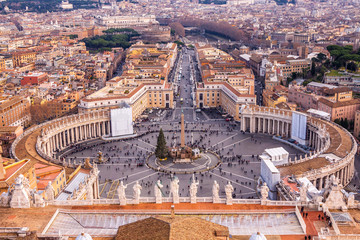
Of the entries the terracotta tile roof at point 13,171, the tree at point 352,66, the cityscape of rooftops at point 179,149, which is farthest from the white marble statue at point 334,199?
the tree at point 352,66

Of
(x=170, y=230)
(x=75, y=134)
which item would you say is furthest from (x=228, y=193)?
(x=75, y=134)

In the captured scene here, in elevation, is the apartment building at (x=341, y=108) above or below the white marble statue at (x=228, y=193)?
below

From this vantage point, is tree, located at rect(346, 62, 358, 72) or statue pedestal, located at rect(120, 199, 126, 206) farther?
tree, located at rect(346, 62, 358, 72)

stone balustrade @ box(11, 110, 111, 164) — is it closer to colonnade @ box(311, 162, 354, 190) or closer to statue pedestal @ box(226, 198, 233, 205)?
statue pedestal @ box(226, 198, 233, 205)

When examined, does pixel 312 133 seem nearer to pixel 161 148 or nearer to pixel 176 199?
pixel 161 148

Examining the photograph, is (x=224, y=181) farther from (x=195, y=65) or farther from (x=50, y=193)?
(x=195, y=65)

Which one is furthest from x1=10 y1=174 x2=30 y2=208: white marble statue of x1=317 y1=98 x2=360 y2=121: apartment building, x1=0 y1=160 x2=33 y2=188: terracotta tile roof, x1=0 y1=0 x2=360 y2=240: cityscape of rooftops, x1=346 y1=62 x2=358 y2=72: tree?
x1=346 y1=62 x2=358 y2=72: tree

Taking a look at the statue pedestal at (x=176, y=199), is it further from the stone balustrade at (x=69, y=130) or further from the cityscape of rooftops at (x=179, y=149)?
the stone balustrade at (x=69, y=130)

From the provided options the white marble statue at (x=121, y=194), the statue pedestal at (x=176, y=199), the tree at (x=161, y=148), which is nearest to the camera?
the white marble statue at (x=121, y=194)

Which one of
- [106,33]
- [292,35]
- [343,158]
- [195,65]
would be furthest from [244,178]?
[106,33]
